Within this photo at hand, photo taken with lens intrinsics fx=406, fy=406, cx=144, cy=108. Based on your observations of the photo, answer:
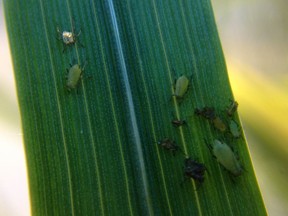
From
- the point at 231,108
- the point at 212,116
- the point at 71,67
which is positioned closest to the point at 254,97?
the point at 231,108

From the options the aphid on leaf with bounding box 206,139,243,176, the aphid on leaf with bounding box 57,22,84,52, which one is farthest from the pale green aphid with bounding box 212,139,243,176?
the aphid on leaf with bounding box 57,22,84,52

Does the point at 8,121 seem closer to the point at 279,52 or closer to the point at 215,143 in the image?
the point at 215,143

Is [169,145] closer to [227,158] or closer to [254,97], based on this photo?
[227,158]

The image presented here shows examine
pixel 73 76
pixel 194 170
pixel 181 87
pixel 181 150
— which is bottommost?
pixel 194 170

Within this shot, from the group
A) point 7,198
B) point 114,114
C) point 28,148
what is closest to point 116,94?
point 114,114

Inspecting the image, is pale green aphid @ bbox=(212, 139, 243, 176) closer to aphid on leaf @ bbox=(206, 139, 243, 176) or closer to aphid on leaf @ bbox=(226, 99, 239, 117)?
aphid on leaf @ bbox=(206, 139, 243, 176)

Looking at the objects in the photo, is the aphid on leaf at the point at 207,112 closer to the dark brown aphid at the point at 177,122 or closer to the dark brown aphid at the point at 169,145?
the dark brown aphid at the point at 177,122

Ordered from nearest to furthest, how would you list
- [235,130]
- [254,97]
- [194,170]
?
[194,170], [235,130], [254,97]
